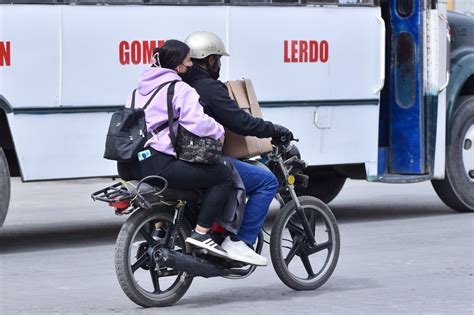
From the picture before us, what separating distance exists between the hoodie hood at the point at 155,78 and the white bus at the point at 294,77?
8.23ft

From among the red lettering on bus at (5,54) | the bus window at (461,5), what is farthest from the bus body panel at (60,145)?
the bus window at (461,5)

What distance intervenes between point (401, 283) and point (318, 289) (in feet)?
1.88

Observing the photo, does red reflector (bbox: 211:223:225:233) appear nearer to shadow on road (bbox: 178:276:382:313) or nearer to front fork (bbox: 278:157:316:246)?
shadow on road (bbox: 178:276:382:313)

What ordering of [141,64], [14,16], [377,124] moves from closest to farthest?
[14,16]
[141,64]
[377,124]

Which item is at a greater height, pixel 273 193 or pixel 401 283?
pixel 273 193

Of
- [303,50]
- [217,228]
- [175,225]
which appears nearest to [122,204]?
[175,225]

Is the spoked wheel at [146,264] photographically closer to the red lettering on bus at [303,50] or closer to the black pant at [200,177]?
the black pant at [200,177]

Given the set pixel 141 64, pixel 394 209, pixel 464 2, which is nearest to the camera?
pixel 141 64

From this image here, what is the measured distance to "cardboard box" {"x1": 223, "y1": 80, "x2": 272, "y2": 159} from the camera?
7.95 m

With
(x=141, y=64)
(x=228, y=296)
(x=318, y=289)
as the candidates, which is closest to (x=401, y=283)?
(x=318, y=289)

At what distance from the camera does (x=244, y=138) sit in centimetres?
795

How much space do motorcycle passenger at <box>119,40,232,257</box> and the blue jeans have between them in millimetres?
174

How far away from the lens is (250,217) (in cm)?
778

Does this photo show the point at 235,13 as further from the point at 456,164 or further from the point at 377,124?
the point at 456,164
